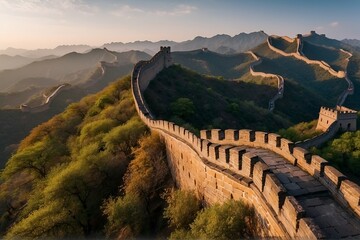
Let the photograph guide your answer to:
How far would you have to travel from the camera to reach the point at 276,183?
23.5 feet

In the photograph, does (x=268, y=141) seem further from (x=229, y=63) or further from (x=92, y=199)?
(x=229, y=63)

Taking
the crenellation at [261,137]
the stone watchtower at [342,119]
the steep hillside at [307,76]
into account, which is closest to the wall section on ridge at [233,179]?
the crenellation at [261,137]

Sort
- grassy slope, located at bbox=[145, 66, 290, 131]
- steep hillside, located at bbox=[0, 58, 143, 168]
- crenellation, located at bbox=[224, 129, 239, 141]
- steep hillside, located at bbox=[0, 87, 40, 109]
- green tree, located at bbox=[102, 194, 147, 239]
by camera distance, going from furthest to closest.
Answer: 1. steep hillside, located at bbox=[0, 87, 40, 109]
2. steep hillside, located at bbox=[0, 58, 143, 168]
3. grassy slope, located at bbox=[145, 66, 290, 131]
4. green tree, located at bbox=[102, 194, 147, 239]
5. crenellation, located at bbox=[224, 129, 239, 141]

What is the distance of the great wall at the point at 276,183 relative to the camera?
6.53 m

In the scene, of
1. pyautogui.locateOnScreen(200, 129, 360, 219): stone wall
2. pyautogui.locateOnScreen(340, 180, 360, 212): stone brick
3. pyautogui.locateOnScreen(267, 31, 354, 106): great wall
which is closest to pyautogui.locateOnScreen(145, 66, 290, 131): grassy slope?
pyautogui.locateOnScreen(200, 129, 360, 219): stone wall

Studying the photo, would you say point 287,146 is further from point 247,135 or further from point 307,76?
point 307,76

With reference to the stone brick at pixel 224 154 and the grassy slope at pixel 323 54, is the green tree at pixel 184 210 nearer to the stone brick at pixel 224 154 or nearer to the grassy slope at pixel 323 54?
the stone brick at pixel 224 154

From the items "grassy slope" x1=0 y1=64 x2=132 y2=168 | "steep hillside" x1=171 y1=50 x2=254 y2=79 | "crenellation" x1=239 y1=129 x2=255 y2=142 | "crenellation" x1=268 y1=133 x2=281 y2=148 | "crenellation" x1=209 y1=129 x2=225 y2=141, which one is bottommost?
"grassy slope" x1=0 y1=64 x2=132 y2=168

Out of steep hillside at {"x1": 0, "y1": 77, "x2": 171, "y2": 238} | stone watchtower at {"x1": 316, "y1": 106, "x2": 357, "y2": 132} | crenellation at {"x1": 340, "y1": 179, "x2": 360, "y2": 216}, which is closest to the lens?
crenellation at {"x1": 340, "y1": 179, "x2": 360, "y2": 216}

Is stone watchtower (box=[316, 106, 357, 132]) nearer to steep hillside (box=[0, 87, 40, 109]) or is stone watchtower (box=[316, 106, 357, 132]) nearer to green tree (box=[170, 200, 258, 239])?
green tree (box=[170, 200, 258, 239])

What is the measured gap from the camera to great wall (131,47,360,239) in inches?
257

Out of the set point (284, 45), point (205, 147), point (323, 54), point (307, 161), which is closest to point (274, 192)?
point (307, 161)

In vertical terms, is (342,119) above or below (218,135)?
below

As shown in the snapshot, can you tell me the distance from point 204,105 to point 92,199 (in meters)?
23.6
